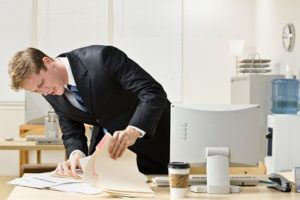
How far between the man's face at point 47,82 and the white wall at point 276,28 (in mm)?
2918

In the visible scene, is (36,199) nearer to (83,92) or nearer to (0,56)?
(83,92)

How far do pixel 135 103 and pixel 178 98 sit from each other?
4493mm

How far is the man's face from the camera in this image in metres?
2.29

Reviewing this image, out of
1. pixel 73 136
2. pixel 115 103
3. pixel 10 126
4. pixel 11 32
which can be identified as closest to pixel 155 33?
pixel 11 32

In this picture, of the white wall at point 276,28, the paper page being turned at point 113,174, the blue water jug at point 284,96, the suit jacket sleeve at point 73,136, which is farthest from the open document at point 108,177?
the white wall at point 276,28

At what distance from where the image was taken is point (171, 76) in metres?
7.05

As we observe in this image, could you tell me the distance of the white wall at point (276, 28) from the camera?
4.92 metres

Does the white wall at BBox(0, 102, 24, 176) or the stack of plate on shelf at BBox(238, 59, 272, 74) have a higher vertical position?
the stack of plate on shelf at BBox(238, 59, 272, 74)

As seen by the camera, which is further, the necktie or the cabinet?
the cabinet

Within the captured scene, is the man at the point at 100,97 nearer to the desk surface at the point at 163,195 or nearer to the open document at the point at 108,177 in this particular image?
the open document at the point at 108,177

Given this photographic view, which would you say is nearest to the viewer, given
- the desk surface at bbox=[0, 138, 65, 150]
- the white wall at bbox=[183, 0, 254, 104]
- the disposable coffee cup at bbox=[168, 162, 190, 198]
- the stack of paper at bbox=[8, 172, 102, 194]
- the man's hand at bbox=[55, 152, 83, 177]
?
the disposable coffee cup at bbox=[168, 162, 190, 198]

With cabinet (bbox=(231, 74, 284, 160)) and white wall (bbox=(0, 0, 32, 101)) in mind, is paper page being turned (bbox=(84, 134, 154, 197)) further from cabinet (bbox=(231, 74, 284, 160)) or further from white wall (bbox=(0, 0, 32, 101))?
white wall (bbox=(0, 0, 32, 101))

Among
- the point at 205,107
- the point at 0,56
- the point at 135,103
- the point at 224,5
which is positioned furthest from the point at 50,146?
the point at 224,5

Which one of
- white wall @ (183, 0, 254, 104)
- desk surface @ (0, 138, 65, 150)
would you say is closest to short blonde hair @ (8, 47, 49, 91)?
desk surface @ (0, 138, 65, 150)
